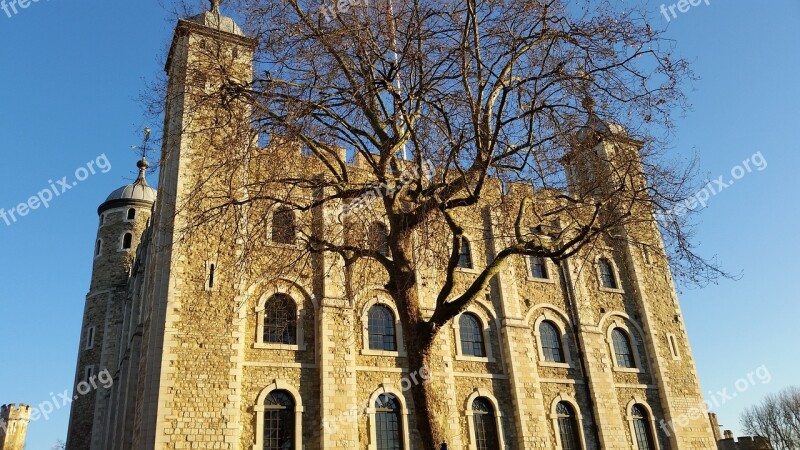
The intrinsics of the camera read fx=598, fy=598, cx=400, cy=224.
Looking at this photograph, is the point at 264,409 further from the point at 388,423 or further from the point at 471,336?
the point at 471,336

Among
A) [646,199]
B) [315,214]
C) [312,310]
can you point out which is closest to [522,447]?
[312,310]

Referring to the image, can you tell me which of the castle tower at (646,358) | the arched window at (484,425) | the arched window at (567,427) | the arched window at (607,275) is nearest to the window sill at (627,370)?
the castle tower at (646,358)

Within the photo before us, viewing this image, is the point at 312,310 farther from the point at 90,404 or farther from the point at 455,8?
the point at 90,404

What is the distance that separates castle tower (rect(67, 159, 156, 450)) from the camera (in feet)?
83.1

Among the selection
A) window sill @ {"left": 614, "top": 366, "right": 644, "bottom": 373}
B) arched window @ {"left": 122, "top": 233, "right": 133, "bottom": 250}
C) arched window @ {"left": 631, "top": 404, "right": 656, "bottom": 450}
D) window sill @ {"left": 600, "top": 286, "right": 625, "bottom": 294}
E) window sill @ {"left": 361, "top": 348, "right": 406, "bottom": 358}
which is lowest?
arched window @ {"left": 631, "top": 404, "right": 656, "bottom": 450}

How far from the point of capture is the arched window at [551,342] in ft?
69.7

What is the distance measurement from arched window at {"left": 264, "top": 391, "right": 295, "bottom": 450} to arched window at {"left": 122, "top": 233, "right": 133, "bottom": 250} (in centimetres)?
1661

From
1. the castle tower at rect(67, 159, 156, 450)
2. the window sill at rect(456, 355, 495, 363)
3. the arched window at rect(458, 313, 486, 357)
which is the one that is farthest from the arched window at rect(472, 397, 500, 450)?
the castle tower at rect(67, 159, 156, 450)

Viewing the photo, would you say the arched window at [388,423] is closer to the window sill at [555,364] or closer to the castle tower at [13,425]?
the window sill at [555,364]

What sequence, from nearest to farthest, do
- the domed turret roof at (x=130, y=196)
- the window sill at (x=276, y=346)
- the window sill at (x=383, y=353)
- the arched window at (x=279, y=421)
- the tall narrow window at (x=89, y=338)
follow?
the arched window at (x=279, y=421) → the window sill at (x=276, y=346) → the window sill at (x=383, y=353) → the tall narrow window at (x=89, y=338) → the domed turret roof at (x=130, y=196)

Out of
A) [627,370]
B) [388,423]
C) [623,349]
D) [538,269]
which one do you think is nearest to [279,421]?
[388,423]

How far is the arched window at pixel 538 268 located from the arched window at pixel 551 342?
188cm

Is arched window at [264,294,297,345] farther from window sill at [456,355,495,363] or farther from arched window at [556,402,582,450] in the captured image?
arched window at [556,402,582,450]

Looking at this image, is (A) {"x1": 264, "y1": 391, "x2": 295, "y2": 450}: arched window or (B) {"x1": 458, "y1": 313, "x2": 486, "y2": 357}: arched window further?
(B) {"x1": 458, "y1": 313, "x2": 486, "y2": 357}: arched window
